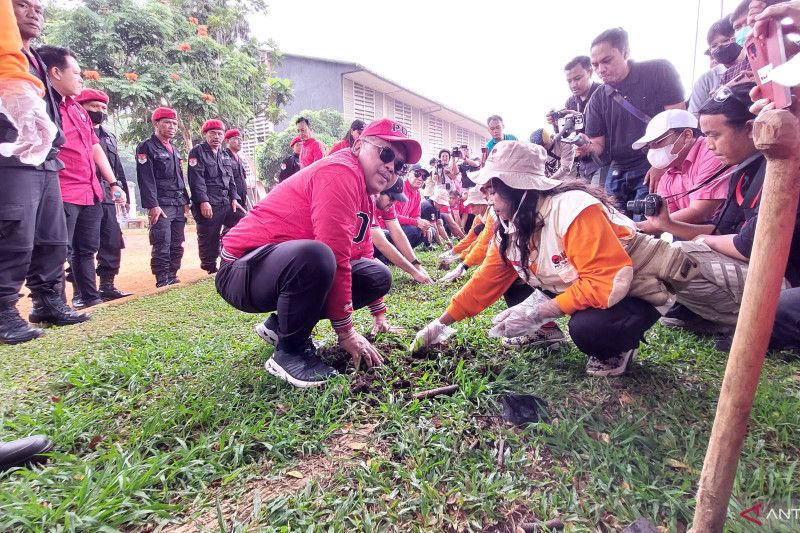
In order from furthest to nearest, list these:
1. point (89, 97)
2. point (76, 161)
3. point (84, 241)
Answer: point (89, 97) < point (84, 241) < point (76, 161)

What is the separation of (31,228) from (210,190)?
381 cm

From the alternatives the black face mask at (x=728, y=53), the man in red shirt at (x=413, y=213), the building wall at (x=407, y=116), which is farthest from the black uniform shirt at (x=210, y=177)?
the building wall at (x=407, y=116)

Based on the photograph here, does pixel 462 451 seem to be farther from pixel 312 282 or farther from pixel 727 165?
pixel 727 165

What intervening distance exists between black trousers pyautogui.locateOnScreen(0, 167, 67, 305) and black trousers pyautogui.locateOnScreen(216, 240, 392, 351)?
156 centimetres

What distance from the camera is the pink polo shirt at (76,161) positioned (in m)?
4.05

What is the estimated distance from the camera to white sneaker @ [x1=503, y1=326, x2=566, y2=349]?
9.01ft

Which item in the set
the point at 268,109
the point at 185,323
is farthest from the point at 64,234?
the point at 268,109

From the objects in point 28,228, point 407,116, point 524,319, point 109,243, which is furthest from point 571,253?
point 407,116

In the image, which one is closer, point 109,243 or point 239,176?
point 109,243

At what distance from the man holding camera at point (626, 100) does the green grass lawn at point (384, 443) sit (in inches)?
74.4

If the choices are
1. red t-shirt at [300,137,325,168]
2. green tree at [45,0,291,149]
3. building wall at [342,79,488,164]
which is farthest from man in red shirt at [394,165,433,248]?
building wall at [342,79,488,164]

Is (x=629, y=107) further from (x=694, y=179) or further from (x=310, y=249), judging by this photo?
(x=310, y=249)

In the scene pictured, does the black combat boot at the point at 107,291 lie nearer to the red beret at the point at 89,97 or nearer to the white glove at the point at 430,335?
the red beret at the point at 89,97

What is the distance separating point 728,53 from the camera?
12.6 ft
